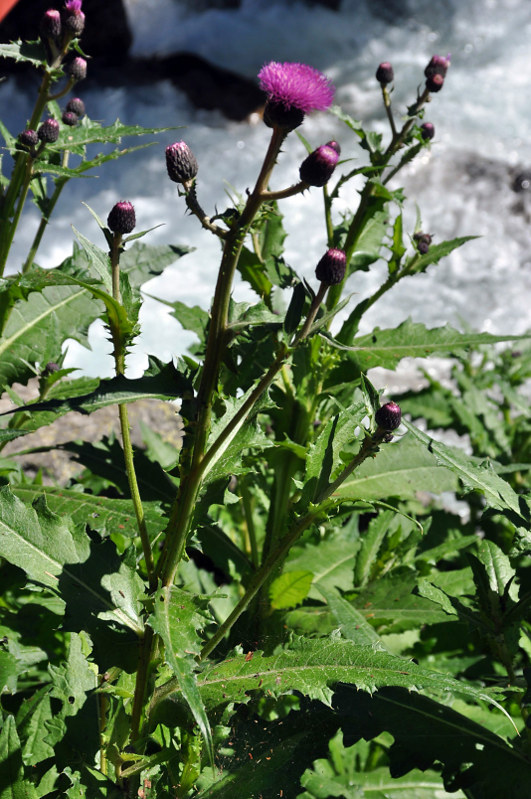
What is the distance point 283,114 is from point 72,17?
112cm

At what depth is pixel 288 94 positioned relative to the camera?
1042 mm

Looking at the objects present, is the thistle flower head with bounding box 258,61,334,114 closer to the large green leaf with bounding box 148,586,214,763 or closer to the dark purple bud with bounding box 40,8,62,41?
the large green leaf with bounding box 148,586,214,763

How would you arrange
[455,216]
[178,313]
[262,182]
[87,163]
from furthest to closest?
1. [455,216]
2. [178,313]
3. [87,163]
4. [262,182]

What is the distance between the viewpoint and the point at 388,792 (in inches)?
78.7

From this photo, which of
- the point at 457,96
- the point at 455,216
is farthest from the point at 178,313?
the point at 457,96

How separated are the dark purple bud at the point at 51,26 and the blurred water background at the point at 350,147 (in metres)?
4.55

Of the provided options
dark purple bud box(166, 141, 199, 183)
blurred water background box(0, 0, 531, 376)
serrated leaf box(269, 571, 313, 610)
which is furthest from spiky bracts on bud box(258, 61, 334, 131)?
blurred water background box(0, 0, 531, 376)

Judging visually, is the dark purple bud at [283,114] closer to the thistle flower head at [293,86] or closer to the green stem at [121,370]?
the thistle flower head at [293,86]

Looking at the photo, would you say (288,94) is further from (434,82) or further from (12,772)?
(12,772)

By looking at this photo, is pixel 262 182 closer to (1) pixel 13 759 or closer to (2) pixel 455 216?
(1) pixel 13 759

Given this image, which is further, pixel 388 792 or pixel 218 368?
pixel 388 792

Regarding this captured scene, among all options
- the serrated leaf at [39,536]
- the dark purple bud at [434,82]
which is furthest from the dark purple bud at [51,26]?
the serrated leaf at [39,536]

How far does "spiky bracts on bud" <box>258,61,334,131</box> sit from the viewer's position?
104 cm

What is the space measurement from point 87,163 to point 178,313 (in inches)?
20.9
